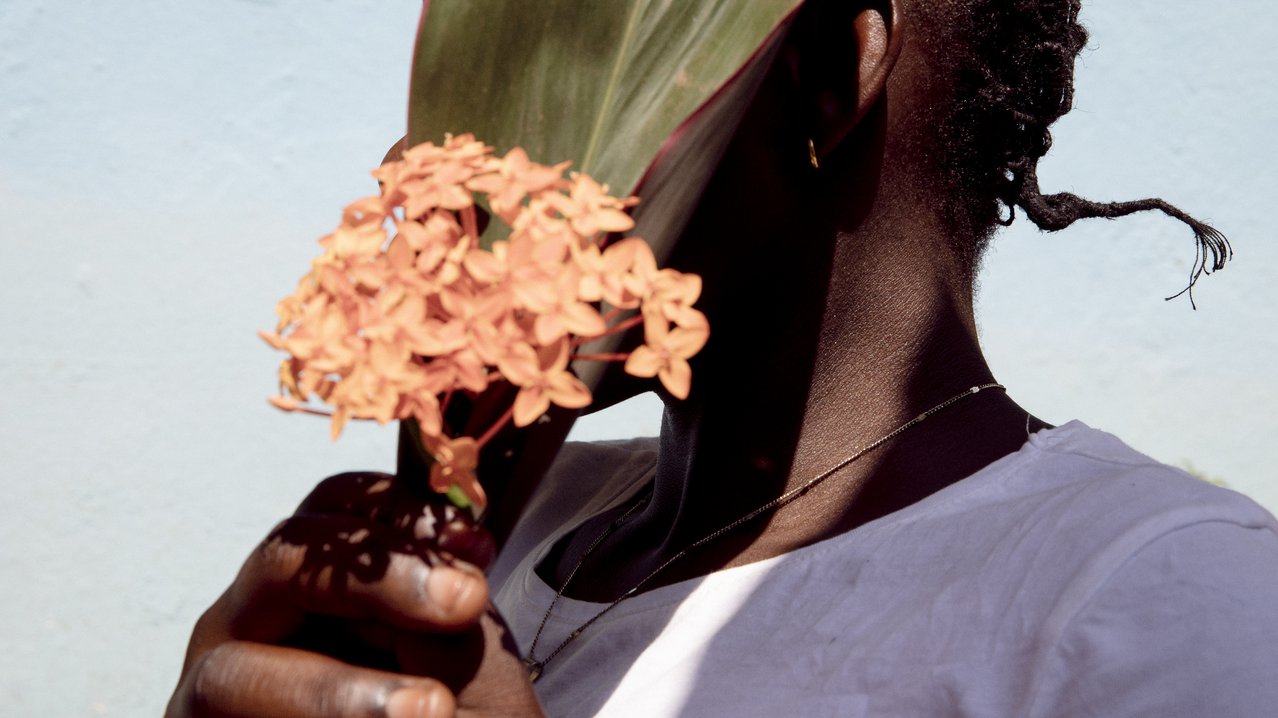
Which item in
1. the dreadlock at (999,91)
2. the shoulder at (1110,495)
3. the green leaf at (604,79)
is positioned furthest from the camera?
the dreadlock at (999,91)

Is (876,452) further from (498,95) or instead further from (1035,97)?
(498,95)

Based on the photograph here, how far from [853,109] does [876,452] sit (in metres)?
0.33

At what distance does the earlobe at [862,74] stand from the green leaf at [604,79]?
0.22 metres

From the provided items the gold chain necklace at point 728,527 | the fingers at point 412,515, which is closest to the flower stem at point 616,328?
the fingers at point 412,515

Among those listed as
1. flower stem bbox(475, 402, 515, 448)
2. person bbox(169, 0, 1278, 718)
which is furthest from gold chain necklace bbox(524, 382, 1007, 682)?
flower stem bbox(475, 402, 515, 448)

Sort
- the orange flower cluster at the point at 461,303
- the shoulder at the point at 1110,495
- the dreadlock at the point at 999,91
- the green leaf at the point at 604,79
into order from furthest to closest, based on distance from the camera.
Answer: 1. the dreadlock at the point at 999,91
2. the shoulder at the point at 1110,495
3. the green leaf at the point at 604,79
4. the orange flower cluster at the point at 461,303

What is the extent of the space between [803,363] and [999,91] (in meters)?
0.31

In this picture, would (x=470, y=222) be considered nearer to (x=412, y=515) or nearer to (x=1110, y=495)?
(x=412, y=515)

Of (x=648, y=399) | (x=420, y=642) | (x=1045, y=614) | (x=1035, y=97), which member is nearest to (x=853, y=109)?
(x=1035, y=97)

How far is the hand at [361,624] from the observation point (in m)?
0.54

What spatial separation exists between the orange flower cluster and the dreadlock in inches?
19.8

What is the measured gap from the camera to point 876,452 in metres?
0.98

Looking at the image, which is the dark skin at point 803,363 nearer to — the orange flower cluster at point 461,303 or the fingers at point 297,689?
the fingers at point 297,689

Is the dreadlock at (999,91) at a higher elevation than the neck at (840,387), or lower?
higher
